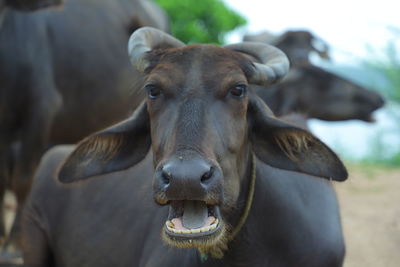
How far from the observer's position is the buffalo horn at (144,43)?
4688 mm

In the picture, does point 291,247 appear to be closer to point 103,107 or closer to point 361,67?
point 103,107

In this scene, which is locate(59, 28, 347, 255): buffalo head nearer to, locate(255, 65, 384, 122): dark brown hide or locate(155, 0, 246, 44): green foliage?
locate(255, 65, 384, 122): dark brown hide

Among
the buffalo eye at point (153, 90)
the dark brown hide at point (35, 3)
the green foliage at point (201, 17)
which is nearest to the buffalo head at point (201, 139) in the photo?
the buffalo eye at point (153, 90)

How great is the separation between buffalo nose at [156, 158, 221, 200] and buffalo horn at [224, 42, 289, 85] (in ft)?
2.30

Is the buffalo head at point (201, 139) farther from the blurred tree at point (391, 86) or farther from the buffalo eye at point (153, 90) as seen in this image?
the blurred tree at point (391, 86)

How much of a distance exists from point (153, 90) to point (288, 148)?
0.78 m

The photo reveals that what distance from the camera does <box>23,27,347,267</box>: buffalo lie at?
161 inches

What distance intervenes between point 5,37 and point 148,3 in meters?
3.36

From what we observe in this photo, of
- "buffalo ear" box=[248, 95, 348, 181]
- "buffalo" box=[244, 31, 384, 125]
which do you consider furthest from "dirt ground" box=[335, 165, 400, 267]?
"buffalo ear" box=[248, 95, 348, 181]

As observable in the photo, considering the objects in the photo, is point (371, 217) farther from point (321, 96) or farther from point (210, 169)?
point (210, 169)

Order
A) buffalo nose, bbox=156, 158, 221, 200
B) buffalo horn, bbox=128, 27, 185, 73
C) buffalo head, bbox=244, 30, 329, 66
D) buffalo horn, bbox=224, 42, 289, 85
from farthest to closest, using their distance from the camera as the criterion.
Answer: buffalo head, bbox=244, 30, 329, 66
buffalo horn, bbox=128, 27, 185, 73
buffalo horn, bbox=224, 42, 289, 85
buffalo nose, bbox=156, 158, 221, 200

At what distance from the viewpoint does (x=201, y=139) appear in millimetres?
4137

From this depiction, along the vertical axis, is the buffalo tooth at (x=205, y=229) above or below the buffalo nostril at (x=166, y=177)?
below

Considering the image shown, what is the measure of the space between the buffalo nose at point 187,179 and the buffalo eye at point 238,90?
505mm
